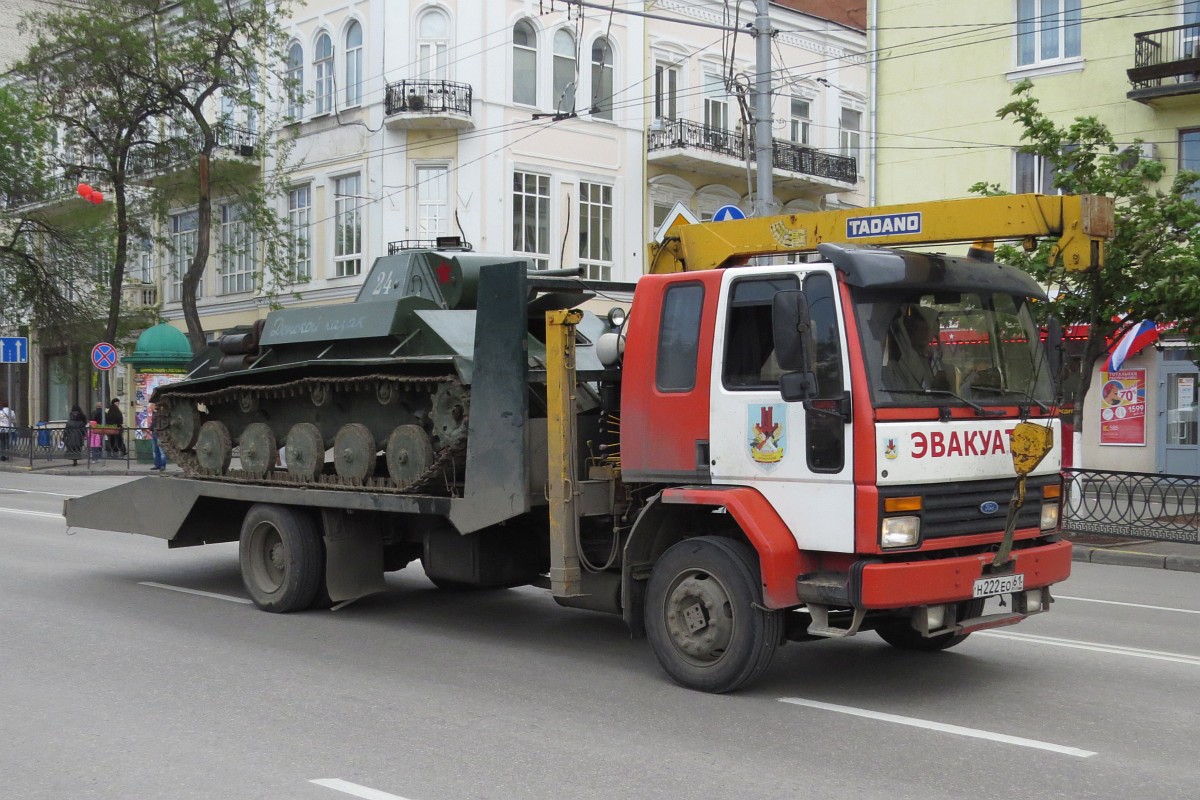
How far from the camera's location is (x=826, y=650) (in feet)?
28.9

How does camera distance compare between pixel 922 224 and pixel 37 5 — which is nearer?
pixel 922 224

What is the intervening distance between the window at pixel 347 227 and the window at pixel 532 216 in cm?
410

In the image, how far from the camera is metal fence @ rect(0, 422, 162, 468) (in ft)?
113

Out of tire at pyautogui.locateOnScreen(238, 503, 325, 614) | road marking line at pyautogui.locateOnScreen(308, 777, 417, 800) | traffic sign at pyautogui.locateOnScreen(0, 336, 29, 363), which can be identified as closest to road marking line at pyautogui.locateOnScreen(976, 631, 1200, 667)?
tire at pyautogui.locateOnScreen(238, 503, 325, 614)

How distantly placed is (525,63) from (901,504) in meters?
29.0

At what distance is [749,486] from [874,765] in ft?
6.00

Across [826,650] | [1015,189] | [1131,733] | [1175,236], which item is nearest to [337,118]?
[1015,189]

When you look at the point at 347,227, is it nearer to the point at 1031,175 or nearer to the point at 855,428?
the point at 1031,175

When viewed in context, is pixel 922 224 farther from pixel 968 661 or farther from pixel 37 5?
pixel 37 5

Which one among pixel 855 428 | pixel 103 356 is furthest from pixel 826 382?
pixel 103 356

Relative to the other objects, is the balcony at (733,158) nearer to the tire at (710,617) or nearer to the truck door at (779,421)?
the truck door at (779,421)

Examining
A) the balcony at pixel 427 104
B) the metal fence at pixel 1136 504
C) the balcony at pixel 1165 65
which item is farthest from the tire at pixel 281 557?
the balcony at pixel 427 104

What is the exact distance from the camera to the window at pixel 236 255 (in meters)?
38.9

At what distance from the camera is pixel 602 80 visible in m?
35.2
